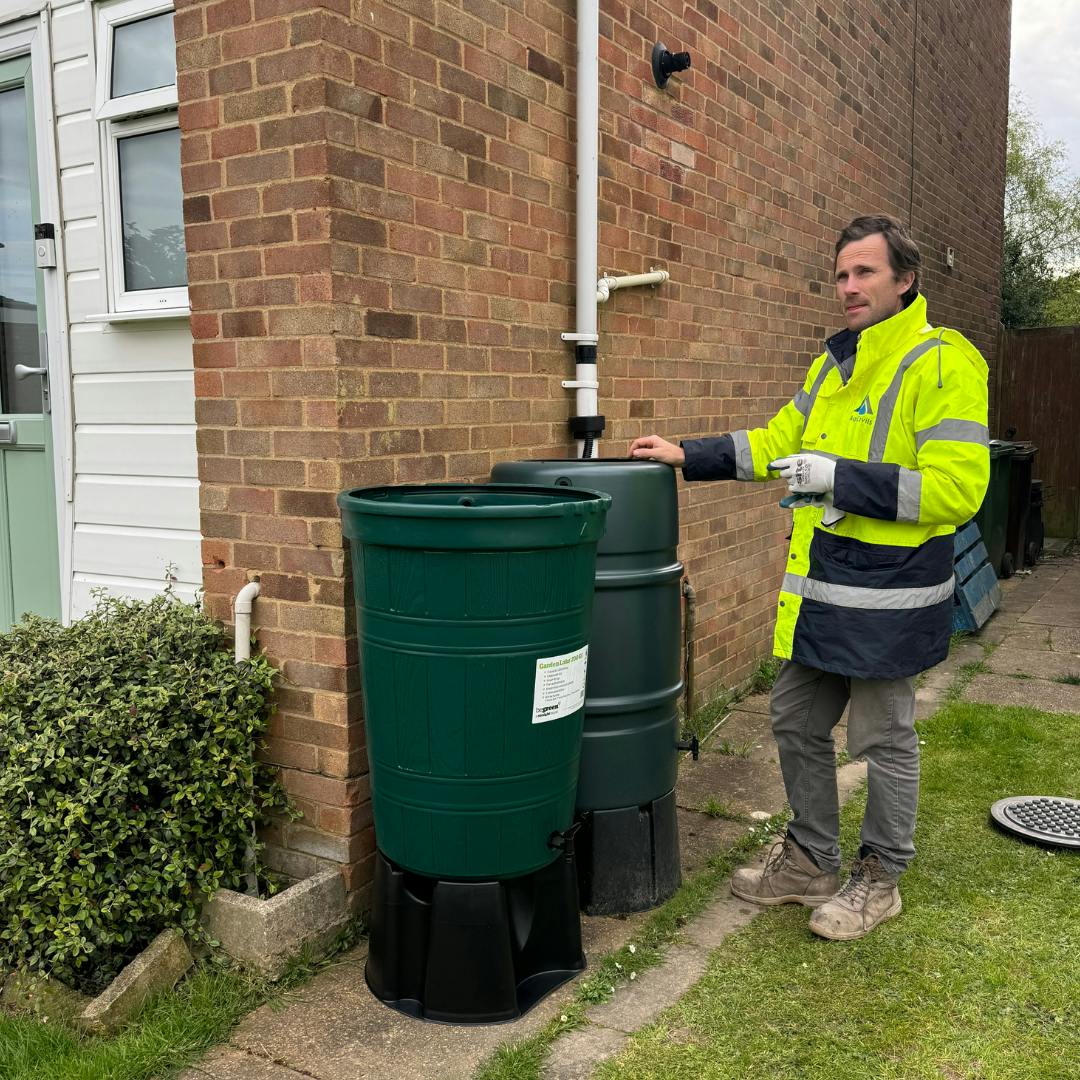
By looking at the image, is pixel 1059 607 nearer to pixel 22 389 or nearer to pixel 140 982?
Result: pixel 22 389

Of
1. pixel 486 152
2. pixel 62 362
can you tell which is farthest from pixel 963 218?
→ pixel 62 362

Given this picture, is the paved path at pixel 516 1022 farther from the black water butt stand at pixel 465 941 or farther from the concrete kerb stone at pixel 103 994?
the concrete kerb stone at pixel 103 994

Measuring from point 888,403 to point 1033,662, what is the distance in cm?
376

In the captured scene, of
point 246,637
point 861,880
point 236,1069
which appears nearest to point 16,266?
point 246,637

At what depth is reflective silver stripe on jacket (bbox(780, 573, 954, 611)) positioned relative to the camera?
114 inches

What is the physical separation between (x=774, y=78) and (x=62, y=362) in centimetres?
375

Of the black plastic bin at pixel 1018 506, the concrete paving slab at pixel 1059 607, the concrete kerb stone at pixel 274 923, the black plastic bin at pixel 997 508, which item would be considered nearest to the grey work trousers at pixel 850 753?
the concrete kerb stone at pixel 274 923

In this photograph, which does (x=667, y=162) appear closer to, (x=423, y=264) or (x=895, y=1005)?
(x=423, y=264)

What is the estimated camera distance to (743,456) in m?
3.37

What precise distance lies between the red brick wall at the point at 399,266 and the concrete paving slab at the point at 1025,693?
4.74 ft

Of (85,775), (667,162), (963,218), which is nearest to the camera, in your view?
(85,775)

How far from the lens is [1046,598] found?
787 cm

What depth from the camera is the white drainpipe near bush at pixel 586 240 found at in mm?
3732

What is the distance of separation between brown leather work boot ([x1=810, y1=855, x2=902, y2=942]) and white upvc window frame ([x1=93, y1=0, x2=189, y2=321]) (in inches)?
104
